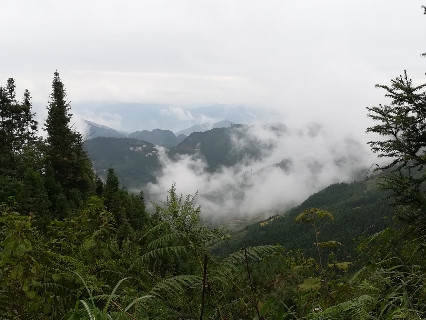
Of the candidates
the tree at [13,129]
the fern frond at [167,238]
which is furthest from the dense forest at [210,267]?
the tree at [13,129]

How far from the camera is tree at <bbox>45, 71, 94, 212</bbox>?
127ft

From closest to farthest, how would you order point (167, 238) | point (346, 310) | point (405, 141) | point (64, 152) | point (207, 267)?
point (346, 310), point (167, 238), point (207, 267), point (405, 141), point (64, 152)

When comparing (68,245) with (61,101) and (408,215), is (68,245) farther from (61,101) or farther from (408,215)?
(61,101)

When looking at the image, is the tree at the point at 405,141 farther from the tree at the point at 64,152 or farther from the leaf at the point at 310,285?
the tree at the point at 64,152

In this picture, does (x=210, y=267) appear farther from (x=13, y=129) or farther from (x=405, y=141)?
(x=13, y=129)

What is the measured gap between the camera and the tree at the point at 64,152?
127ft

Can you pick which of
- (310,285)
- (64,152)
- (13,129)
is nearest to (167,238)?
(310,285)

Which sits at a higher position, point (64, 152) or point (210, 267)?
point (64, 152)

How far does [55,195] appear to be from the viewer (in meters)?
33.6

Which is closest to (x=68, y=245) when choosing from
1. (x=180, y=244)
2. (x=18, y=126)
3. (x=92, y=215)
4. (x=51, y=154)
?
(x=92, y=215)

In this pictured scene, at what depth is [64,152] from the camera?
39.0 metres

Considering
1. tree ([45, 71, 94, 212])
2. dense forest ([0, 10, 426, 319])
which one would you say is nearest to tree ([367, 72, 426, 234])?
dense forest ([0, 10, 426, 319])

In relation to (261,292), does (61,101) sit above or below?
above

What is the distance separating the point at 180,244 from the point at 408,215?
31.8 ft
